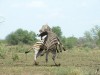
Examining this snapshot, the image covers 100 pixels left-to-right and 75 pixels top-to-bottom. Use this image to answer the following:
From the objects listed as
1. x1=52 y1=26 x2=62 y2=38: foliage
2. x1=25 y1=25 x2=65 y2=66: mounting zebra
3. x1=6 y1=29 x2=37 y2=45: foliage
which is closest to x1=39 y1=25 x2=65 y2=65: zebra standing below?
x1=25 y1=25 x2=65 y2=66: mounting zebra

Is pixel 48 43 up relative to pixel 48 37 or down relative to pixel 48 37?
down

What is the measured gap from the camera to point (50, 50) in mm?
20938

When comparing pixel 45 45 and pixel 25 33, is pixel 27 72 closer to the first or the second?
pixel 45 45

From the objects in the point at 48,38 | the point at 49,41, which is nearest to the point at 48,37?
the point at 48,38

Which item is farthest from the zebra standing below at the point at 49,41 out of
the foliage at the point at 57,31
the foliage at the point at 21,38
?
the foliage at the point at 57,31

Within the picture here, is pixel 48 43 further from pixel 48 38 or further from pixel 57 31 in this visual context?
pixel 57 31

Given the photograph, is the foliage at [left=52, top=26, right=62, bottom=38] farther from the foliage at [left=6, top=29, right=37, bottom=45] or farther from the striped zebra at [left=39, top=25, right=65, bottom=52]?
the striped zebra at [left=39, top=25, right=65, bottom=52]

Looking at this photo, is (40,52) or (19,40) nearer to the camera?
(40,52)

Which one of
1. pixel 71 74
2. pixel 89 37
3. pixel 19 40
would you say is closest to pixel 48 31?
pixel 71 74

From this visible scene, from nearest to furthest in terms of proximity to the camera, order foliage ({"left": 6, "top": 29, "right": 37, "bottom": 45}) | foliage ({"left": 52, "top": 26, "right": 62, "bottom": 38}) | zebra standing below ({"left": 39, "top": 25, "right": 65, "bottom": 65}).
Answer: zebra standing below ({"left": 39, "top": 25, "right": 65, "bottom": 65})
foliage ({"left": 6, "top": 29, "right": 37, "bottom": 45})
foliage ({"left": 52, "top": 26, "right": 62, "bottom": 38})

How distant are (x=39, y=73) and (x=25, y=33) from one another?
2182 inches

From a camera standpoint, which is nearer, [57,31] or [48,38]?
[48,38]

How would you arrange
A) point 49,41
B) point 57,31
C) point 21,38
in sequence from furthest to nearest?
point 57,31
point 21,38
point 49,41

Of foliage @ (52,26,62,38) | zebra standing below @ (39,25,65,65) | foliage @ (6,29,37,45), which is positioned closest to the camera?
zebra standing below @ (39,25,65,65)
